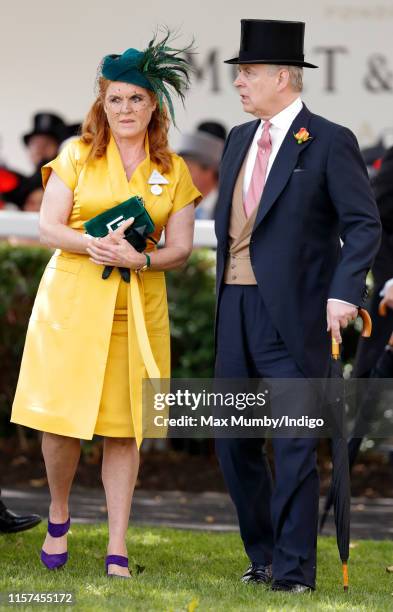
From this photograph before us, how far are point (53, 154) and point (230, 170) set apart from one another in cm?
626

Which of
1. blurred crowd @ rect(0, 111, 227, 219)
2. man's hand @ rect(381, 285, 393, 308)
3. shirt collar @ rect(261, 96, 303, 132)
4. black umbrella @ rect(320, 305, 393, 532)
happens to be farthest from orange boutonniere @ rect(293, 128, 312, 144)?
blurred crowd @ rect(0, 111, 227, 219)

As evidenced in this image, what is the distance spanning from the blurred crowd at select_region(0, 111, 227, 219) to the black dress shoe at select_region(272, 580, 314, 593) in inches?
212

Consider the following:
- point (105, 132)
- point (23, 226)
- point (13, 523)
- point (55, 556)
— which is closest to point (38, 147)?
point (23, 226)

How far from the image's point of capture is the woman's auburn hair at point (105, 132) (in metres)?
5.41

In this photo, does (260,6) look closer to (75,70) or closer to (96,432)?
(75,70)

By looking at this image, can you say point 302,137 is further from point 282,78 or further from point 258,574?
point 258,574

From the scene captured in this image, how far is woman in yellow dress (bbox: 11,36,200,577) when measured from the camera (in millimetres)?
5305

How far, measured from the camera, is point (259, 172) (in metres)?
5.32

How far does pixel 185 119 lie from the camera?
1070 centimetres

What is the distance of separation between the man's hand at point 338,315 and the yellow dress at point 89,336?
714mm

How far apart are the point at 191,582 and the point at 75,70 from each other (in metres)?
6.33

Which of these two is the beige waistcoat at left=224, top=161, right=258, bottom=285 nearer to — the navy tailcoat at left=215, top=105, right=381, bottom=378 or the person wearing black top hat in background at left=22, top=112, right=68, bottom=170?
the navy tailcoat at left=215, top=105, right=381, bottom=378

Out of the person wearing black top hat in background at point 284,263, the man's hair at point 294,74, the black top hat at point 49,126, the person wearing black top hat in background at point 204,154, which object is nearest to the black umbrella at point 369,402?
the person wearing black top hat in background at point 284,263

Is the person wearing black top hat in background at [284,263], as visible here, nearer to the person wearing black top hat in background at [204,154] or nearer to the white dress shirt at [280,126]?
the white dress shirt at [280,126]
